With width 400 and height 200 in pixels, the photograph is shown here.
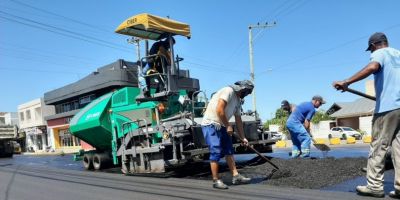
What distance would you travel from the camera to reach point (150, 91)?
368 inches

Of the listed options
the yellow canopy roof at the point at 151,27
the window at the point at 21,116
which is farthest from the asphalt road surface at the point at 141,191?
the window at the point at 21,116

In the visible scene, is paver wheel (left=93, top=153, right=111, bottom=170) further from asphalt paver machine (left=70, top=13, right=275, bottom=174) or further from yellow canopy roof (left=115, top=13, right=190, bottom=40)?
yellow canopy roof (left=115, top=13, right=190, bottom=40)

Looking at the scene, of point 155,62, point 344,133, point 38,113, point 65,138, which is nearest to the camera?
point 155,62

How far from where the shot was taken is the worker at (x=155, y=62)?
9234 millimetres

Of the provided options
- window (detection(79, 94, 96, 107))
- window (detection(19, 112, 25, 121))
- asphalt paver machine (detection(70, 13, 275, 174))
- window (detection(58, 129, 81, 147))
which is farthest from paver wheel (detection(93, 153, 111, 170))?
window (detection(19, 112, 25, 121))

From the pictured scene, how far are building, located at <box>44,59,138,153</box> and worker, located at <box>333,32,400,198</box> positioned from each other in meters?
28.4

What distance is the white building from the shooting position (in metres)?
55.2

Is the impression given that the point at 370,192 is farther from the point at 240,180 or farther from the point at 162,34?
the point at 162,34

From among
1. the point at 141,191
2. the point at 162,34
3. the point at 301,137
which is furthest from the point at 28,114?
the point at 141,191

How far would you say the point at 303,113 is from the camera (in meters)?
9.20

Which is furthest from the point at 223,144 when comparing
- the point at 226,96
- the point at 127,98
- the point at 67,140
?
the point at 67,140

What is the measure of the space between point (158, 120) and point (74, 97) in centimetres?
3725

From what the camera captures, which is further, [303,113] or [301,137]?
[303,113]

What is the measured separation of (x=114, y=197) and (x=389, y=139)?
12.6 feet
